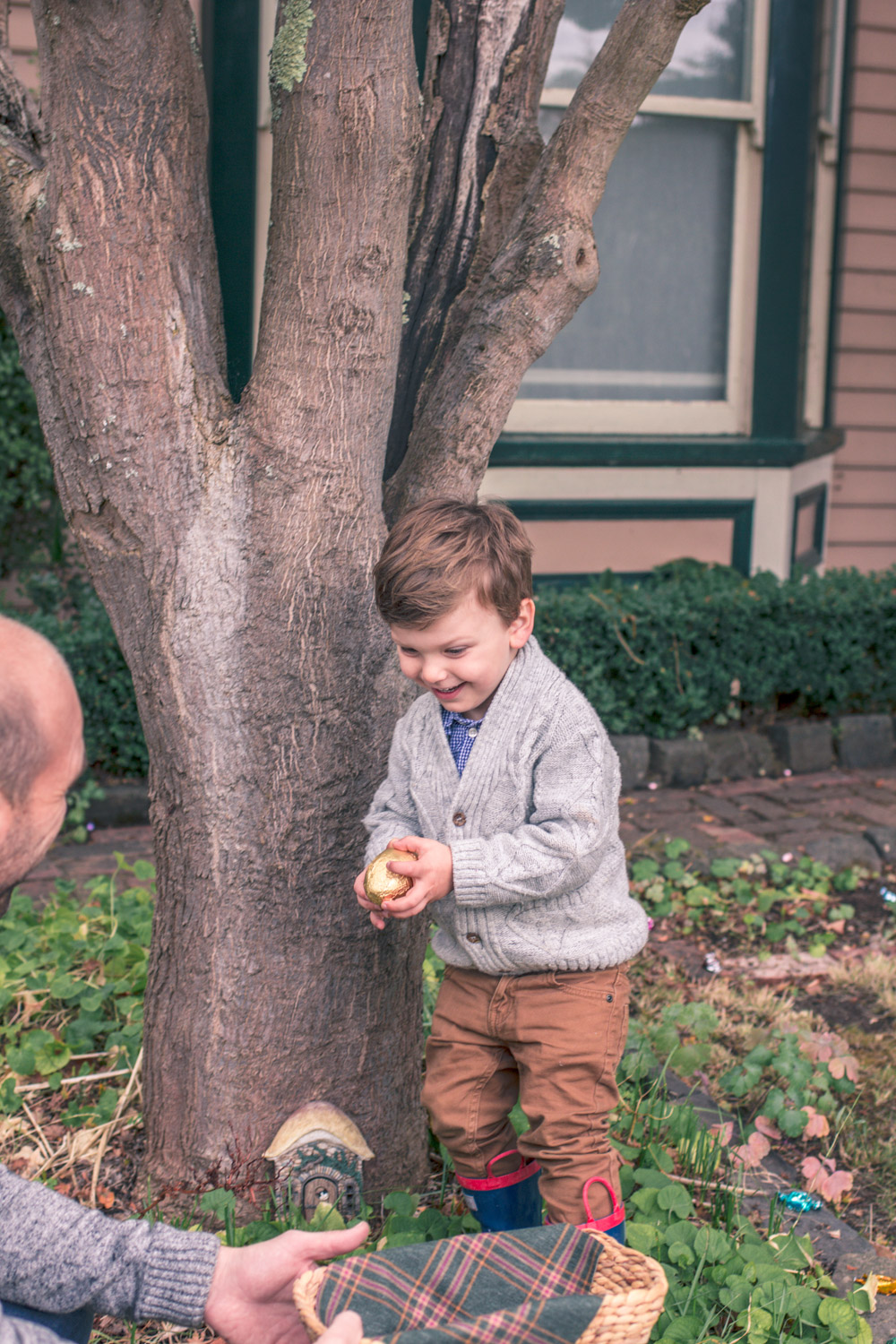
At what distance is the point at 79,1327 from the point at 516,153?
7.53ft

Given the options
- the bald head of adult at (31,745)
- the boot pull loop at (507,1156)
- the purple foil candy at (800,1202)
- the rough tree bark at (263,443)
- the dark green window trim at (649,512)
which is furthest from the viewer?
the dark green window trim at (649,512)

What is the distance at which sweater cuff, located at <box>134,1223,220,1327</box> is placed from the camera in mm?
1541

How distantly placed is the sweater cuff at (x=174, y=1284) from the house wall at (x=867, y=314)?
7.27 metres

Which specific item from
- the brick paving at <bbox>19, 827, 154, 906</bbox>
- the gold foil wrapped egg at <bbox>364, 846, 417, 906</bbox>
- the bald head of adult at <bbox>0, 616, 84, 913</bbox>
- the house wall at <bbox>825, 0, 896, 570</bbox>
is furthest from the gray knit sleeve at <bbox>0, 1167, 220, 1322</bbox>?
the house wall at <bbox>825, 0, 896, 570</bbox>

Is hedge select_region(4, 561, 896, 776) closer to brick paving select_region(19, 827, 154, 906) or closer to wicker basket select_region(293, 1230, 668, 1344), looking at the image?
brick paving select_region(19, 827, 154, 906)

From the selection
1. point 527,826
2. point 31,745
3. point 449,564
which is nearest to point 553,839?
point 527,826

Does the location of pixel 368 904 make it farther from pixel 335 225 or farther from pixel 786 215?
pixel 786 215

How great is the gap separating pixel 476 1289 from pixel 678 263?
5610mm

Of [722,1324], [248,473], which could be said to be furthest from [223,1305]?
[248,473]

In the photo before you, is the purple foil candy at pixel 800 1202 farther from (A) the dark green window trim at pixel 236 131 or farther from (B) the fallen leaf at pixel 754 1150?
(A) the dark green window trim at pixel 236 131

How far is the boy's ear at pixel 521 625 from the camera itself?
2076mm

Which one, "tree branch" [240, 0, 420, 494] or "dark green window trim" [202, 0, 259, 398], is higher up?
"dark green window trim" [202, 0, 259, 398]

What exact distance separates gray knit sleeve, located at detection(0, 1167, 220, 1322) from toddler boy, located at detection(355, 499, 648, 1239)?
1.93 feet

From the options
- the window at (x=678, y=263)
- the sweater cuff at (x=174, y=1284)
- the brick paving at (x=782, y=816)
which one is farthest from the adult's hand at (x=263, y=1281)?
the window at (x=678, y=263)
